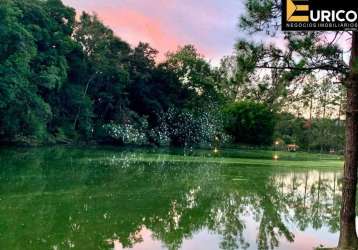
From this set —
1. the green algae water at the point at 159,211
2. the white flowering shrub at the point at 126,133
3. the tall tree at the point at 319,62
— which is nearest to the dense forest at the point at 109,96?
the white flowering shrub at the point at 126,133

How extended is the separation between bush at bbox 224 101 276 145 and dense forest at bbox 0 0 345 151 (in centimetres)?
12

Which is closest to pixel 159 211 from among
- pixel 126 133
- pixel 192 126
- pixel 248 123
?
pixel 126 133

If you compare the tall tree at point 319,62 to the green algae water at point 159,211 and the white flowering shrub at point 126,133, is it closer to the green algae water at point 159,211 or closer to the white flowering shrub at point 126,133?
the green algae water at point 159,211

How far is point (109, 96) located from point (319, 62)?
43.8 metres

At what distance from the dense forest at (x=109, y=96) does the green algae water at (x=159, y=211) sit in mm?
10466

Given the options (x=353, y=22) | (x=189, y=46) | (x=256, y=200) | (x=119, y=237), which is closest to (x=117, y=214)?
(x=119, y=237)

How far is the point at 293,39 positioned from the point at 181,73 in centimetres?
5047

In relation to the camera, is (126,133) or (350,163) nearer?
(350,163)

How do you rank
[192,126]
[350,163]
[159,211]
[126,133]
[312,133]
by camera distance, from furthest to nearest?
[312,133]
[192,126]
[126,133]
[159,211]
[350,163]

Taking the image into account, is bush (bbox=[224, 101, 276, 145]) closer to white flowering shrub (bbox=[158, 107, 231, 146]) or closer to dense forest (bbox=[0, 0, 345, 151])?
dense forest (bbox=[0, 0, 345, 151])

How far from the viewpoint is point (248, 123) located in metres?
62.3

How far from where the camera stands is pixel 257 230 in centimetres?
1083

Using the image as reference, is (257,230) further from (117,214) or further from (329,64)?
(329,64)

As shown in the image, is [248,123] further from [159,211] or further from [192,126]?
[159,211]
